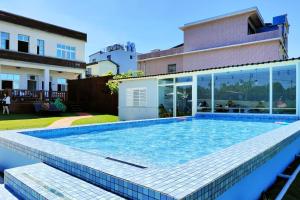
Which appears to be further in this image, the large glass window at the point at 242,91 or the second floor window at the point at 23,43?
the second floor window at the point at 23,43

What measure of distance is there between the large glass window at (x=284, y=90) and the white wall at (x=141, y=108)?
7477 mm

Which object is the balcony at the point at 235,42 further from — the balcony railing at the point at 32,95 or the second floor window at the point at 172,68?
the balcony railing at the point at 32,95

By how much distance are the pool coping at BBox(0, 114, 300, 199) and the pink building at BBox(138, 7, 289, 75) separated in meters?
18.2

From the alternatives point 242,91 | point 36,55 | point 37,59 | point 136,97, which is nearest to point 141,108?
point 136,97

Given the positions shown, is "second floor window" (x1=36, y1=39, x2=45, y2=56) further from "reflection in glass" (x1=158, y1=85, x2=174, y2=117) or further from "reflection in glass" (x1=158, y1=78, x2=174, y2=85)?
"reflection in glass" (x1=158, y1=85, x2=174, y2=117)

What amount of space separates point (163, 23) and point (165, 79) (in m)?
8.55

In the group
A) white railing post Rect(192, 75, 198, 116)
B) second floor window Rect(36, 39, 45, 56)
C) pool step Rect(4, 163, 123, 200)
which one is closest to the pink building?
white railing post Rect(192, 75, 198, 116)

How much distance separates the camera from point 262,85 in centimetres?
1288

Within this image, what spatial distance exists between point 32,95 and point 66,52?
768cm

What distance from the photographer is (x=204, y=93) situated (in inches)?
593

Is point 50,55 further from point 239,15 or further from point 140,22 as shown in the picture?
point 239,15

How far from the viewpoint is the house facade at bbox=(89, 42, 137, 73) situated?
45625 millimetres

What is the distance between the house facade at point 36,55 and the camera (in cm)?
2359

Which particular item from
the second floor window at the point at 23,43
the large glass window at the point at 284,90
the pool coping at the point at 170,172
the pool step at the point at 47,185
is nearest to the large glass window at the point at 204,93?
the large glass window at the point at 284,90
